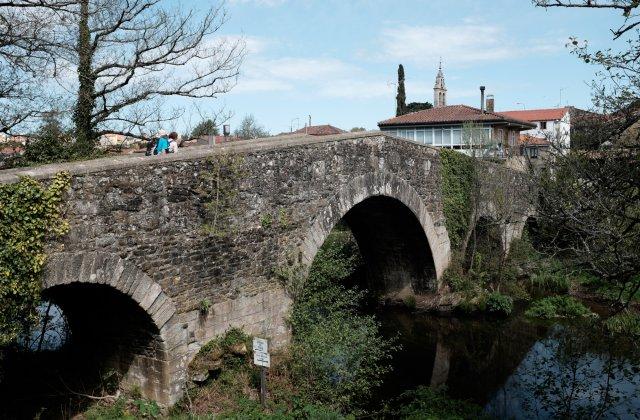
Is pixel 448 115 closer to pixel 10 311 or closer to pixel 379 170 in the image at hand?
pixel 379 170

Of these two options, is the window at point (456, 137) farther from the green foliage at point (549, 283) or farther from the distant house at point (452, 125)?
the green foliage at point (549, 283)

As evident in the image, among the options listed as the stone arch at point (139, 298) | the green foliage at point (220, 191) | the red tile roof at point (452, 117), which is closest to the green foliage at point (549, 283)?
the green foliage at point (220, 191)

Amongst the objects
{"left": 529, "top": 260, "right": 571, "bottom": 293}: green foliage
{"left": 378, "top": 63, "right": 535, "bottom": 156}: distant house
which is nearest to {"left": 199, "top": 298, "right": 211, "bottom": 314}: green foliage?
{"left": 529, "top": 260, "right": 571, "bottom": 293}: green foliage

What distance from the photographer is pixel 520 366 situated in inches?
505

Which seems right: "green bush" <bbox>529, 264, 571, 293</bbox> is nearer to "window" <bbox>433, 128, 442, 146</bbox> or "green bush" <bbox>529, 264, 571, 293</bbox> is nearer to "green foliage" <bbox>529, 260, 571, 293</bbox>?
"green foliage" <bbox>529, 260, 571, 293</bbox>

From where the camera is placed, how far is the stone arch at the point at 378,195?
11141mm

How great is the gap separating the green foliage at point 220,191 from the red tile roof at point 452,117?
950 inches

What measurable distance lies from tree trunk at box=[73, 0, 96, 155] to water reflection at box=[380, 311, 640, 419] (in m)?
9.28

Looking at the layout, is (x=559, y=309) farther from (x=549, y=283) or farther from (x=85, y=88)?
(x=85, y=88)

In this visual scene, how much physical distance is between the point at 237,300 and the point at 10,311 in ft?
12.4

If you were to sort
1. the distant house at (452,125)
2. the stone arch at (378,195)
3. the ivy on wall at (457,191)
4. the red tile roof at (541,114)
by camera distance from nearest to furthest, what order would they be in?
the stone arch at (378,195) < the ivy on wall at (457,191) < the distant house at (452,125) < the red tile roof at (541,114)

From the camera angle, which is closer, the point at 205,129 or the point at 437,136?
the point at 205,129

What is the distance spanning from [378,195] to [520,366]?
16.8 ft

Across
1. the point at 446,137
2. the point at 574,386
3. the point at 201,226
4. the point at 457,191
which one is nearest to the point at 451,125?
the point at 446,137
